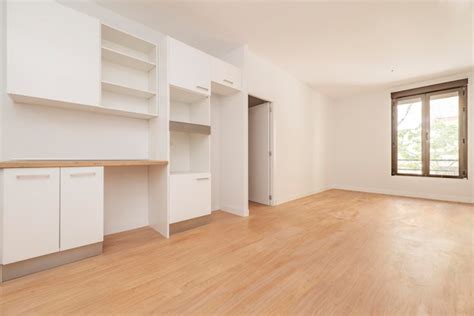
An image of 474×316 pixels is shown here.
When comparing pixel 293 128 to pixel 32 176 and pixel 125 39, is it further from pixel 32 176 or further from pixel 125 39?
pixel 32 176

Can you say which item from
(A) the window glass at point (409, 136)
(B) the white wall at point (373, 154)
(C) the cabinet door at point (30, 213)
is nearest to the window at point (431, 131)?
(A) the window glass at point (409, 136)

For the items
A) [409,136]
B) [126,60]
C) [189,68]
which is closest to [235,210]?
[189,68]

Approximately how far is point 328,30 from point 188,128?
2321mm

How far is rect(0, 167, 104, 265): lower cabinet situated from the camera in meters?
1.38

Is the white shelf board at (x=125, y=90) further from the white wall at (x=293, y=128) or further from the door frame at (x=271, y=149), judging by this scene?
the door frame at (x=271, y=149)

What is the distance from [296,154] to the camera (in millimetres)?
4414

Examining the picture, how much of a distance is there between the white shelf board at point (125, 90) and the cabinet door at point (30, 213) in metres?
1.03

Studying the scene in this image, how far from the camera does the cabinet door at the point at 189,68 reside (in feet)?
7.60

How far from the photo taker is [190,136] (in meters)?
2.98

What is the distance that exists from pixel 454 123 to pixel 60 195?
666 cm

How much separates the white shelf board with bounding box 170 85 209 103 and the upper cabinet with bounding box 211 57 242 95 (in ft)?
1.02

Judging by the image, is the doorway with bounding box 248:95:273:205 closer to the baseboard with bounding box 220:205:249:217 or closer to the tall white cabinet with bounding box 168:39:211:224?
the baseboard with bounding box 220:205:249:217

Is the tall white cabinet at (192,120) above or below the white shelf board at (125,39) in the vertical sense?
below

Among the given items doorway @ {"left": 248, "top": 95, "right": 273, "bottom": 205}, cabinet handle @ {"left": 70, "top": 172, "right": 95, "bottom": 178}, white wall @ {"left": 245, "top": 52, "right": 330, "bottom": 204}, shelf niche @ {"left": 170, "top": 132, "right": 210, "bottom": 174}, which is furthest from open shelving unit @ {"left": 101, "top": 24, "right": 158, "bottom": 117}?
doorway @ {"left": 248, "top": 95, "right": 273, "bottom": 205}
